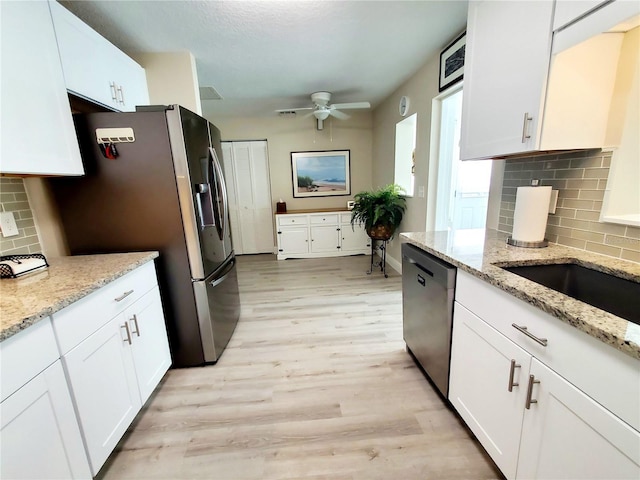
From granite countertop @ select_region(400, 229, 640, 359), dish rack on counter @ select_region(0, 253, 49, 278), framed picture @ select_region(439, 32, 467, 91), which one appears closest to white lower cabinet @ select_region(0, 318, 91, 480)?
dish rack on counter @ select_region(0, 253, 49, 278)

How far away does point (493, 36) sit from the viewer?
4.27ft

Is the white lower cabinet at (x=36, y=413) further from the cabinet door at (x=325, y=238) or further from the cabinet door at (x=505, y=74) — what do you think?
the cabinet door at (x=325, y=238)

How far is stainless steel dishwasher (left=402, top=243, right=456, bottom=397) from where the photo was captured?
1352 millimetres

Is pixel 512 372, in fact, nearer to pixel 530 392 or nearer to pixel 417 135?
pixel 530 392

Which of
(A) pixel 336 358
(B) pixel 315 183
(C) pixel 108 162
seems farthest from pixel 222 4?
(B) pixel 315 183

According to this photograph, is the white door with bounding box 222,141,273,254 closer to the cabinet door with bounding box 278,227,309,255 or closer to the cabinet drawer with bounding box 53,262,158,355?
the cabinet door with bounding box 278,227,309,255

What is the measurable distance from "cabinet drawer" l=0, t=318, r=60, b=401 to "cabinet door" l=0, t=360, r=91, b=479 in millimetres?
26

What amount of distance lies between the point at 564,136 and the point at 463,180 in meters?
1.92

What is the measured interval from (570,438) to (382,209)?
267 cm

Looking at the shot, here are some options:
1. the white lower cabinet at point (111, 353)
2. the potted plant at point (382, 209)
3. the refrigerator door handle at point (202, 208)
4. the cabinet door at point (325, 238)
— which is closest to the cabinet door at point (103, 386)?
the white lower cabinet at point (111, 353)

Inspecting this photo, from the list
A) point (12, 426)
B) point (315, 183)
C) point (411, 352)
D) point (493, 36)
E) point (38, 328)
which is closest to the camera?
point (12, 426)

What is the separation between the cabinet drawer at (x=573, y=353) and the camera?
0.63 metres

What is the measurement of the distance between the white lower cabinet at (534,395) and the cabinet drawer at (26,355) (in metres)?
1.64

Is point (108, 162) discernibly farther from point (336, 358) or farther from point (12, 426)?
point (336, 358)
